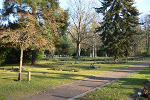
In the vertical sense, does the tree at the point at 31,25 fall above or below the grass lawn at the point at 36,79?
Result: above

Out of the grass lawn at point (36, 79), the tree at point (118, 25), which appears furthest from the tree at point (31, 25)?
the tree at point (118, 25)

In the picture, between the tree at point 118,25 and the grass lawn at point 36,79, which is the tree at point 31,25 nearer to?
the grass lawn at point 36,79

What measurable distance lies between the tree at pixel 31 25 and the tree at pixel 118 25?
9.81m

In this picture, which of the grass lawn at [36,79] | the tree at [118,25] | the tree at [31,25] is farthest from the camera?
the tree at [118,25]

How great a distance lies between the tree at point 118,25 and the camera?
75.5ft

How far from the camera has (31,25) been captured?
9.91m

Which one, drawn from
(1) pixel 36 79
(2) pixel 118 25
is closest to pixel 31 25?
(1) pixel 36 79

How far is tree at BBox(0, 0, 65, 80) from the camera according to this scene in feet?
29.1

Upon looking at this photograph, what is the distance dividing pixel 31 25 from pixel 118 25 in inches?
653

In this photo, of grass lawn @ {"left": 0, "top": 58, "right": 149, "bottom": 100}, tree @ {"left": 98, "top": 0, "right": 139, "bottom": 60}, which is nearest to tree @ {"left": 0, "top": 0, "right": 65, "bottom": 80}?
grass lawn @ {"left": 0, "top": 58, "right": 149, "bottom": 100}

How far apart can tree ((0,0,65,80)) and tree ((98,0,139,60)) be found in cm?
981

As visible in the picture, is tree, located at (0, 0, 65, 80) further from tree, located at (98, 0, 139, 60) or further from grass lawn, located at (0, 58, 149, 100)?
tree, located at (98, 0, 139, 60)

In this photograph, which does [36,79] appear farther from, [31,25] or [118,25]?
[118,25]

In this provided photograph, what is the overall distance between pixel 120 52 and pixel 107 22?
544 centimetres
